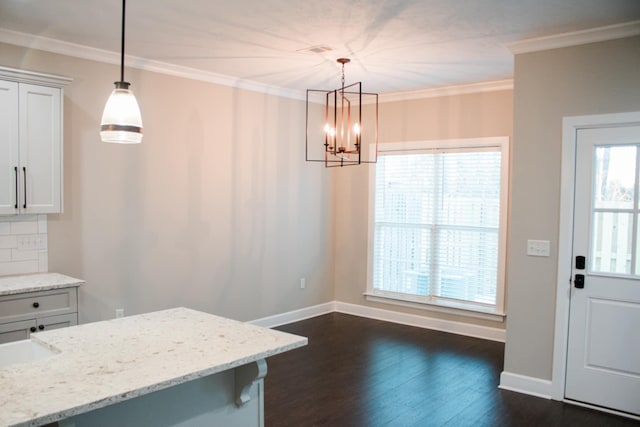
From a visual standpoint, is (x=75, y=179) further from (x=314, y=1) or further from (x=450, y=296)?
(x=450, y=296)

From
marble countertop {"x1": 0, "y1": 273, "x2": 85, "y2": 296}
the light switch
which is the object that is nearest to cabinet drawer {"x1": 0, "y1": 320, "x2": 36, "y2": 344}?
marble countertop {"x1": 0, "y1": 273, "x2": 85, "y2": 296}

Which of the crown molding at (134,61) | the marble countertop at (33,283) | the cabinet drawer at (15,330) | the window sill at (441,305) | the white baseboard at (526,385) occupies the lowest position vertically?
the white baseboard at (526,385)

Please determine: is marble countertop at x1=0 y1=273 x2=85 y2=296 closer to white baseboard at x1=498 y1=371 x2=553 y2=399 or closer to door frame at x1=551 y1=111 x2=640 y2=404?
white baseboard at x1=498 y1=371 x2=553 y2=399

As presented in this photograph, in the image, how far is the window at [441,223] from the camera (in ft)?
17.3

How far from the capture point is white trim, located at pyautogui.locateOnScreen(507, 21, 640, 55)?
3.43 m

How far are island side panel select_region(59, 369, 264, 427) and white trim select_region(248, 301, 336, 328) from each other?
11.0 feet

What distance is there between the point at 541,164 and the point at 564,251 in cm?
67

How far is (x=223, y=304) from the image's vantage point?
523 cm

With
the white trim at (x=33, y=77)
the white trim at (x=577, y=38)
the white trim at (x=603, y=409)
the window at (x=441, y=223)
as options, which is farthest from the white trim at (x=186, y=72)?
the white trim at (x=603, y=409)

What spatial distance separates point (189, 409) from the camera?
196cm

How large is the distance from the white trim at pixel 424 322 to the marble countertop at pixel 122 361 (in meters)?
3.72

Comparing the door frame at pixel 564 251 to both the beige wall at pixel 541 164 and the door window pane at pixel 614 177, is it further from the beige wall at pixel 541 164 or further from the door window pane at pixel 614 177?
the door window pane at pixel 614 177

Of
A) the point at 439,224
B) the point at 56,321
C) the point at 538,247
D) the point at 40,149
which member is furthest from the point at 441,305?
the point at 40,149

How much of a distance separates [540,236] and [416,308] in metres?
2.28
